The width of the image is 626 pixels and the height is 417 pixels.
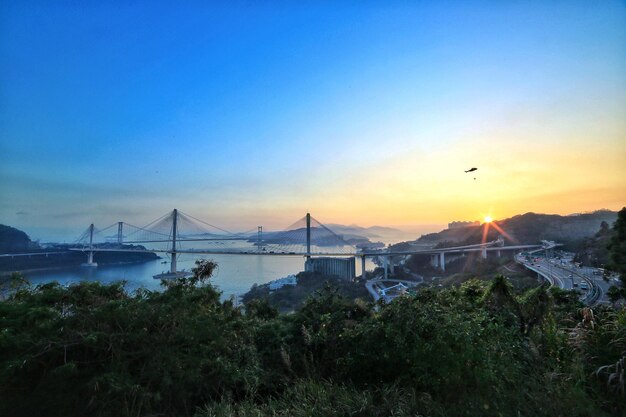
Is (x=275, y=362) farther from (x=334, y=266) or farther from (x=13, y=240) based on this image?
(x=334, y=266)

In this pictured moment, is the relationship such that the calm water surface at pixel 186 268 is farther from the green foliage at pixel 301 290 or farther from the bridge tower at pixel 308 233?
the bridge tower at pixel 308 233

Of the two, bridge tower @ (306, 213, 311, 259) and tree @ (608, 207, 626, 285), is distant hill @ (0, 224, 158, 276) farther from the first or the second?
tree @ (608, 207, 626, 285)

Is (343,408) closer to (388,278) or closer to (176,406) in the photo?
(176,406)

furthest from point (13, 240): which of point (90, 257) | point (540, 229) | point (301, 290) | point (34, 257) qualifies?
point (540, 229)

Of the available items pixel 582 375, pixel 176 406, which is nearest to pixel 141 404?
pixel 176 406

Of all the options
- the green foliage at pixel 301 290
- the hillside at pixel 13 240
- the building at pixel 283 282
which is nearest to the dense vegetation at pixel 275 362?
the green foliage at pixel 301 290
